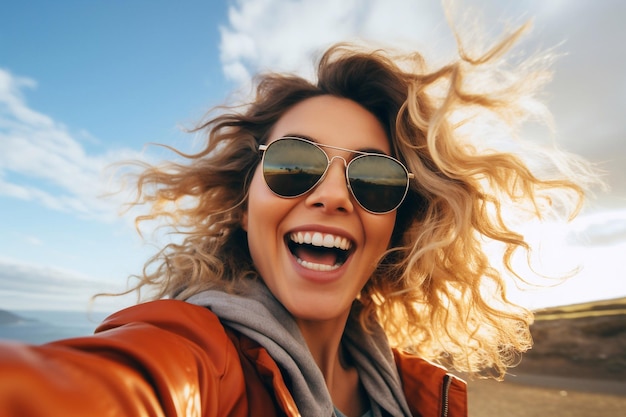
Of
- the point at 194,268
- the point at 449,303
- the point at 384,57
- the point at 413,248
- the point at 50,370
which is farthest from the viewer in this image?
the point at 449,303

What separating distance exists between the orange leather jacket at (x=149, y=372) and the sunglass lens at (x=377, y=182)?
2.73 feet

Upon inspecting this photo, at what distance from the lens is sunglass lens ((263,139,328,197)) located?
1.99m

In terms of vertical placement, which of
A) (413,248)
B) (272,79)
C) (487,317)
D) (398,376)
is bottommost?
(398,376)

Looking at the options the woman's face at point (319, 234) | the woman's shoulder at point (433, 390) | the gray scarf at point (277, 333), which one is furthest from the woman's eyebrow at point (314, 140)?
the woman's shoulder at point (433, 390)

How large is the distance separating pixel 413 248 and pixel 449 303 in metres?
0.62

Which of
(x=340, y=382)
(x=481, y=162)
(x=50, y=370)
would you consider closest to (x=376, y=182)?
(x=481, y=162)

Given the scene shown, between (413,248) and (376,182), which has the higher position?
(376,182)

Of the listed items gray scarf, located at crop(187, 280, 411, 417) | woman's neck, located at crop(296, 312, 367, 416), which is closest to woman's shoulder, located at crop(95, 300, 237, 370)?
gray scarf, located at crop(187, 280, 411, 417)

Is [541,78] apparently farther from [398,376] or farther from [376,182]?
[398,376]

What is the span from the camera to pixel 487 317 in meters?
2.68

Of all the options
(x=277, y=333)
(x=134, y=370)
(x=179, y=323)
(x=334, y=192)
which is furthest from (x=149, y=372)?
(x=334, y=192)

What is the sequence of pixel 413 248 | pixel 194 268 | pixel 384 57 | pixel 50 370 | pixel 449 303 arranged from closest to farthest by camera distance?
pixel 50 370 < pixel 194 268 < pixel 413 248 < pixel 384 57 < pixel 449 303

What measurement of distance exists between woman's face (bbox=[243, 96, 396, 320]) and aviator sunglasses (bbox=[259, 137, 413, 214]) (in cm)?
3

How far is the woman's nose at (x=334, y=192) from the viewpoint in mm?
1955
